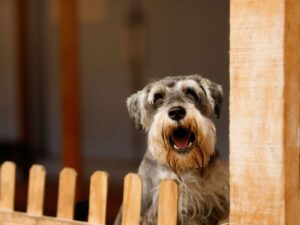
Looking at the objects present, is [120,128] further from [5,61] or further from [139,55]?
[5,61]

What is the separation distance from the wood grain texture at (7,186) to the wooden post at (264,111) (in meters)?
0.61

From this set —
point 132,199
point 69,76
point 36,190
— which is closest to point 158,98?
point 132,199

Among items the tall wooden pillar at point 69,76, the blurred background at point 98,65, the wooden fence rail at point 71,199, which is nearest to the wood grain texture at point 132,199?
the wooden fence rail at point 71,199

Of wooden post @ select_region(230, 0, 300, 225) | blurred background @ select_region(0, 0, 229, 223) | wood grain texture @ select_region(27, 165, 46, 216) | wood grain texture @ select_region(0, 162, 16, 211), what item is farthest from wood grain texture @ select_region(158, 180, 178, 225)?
blurred background @ select_region(0, 0, 229, 223)

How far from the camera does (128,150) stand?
553 centimetres

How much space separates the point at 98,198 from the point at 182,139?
0.82 ft

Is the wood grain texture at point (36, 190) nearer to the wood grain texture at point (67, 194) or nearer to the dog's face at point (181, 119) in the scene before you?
the wood grain texture at point (67, 194)

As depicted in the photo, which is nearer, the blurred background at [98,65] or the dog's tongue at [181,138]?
the dog's tongue at [181,138]

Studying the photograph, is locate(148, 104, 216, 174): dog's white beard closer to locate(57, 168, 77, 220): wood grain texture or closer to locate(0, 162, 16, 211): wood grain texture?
locate(57, 168, 77, 220): wood grain texture

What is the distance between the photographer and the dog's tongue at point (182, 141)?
123cm

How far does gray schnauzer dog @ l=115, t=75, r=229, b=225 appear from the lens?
4.02ft

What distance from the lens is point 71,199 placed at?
1.40 m

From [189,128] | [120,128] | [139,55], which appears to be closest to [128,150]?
[120,128]

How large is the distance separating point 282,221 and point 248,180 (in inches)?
3.8
